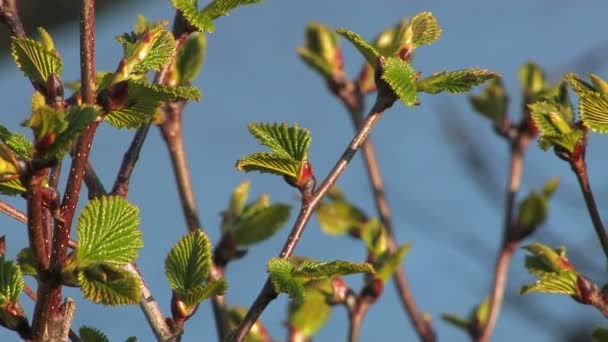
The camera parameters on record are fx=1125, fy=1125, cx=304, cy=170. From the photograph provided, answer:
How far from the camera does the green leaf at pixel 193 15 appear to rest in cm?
66

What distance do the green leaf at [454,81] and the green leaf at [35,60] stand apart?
0.22 metres

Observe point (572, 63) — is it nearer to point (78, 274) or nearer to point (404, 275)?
point (404, 275)

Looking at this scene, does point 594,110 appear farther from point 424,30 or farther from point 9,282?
point 9,282

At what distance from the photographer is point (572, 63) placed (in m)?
1.61

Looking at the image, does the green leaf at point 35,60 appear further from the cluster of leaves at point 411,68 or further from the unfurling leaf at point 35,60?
the cluster of leaves at point 411,68

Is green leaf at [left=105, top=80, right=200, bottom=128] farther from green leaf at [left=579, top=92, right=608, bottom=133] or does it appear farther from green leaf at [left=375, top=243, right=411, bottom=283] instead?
green leaf at [left=375, top=243, right=411, bottom=283]

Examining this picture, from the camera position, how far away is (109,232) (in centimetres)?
56

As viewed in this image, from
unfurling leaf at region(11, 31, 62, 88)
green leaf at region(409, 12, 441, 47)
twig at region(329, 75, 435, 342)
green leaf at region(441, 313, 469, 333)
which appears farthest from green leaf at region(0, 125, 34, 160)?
green leaf at region(441, 313, 469, 333)

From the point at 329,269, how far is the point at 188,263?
0.09 meters

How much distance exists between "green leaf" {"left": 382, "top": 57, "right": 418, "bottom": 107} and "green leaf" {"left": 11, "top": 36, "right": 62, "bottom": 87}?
19 centimetres

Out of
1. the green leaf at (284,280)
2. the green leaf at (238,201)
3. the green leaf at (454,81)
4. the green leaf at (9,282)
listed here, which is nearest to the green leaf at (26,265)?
the green leaf at (9,282)

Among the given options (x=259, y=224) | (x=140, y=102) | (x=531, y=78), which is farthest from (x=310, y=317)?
(x=140, y=102)

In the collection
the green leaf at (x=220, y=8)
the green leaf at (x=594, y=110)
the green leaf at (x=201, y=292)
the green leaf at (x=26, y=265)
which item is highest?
the green leaf at (x=220, y=8)

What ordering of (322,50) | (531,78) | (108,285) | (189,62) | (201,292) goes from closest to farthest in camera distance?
(108,285) < (201,292) < (189,62) < (531,78) < (322,50)
